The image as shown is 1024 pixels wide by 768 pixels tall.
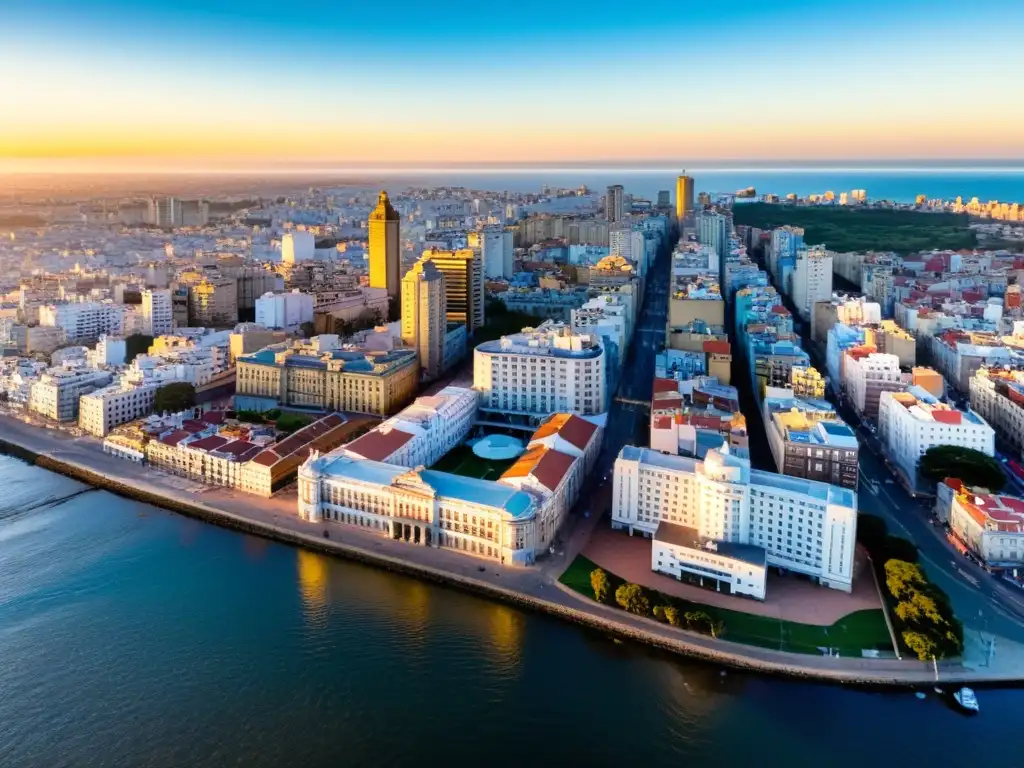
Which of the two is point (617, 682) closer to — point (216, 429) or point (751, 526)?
point (751, 526)

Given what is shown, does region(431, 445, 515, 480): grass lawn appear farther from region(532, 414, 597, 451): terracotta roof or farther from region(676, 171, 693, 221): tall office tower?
region(676, 171, 693, 221): tall office tower

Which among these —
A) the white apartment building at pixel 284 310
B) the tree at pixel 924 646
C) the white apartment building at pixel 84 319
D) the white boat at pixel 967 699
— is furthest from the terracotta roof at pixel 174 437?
the white boat at pixel 967 699

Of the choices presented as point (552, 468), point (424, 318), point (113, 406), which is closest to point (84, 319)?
point (113, 406)

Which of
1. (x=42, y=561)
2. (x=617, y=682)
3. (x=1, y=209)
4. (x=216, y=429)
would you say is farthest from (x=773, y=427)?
(x=1, y=209)

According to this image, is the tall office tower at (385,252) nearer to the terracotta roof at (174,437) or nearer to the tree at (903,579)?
the terracotta roof at (174,437)

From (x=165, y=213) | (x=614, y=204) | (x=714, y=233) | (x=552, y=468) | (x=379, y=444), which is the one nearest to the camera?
(x=552, y=468)

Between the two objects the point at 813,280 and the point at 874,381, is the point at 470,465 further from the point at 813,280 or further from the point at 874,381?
the point at 813,280

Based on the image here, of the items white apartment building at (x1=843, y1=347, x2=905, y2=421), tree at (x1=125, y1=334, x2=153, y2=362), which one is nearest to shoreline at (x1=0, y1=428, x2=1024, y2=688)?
white apartment building at (x1=843, y1=347, x2=905, y2=421)
